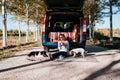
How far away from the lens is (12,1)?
38.5 meters

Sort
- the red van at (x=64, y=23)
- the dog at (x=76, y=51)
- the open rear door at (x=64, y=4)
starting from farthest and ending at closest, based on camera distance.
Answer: the open rear door at (x=64, y=4)
the red van at (x=64, y=23)
the dog at (x=76, y=51)

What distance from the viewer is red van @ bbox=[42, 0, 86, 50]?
15.8 metres

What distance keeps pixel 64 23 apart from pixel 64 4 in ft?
4.00

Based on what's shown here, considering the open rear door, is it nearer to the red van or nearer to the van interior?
the red van

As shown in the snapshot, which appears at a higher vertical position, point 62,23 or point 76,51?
point 62,23

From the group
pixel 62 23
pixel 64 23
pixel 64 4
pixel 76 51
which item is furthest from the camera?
pixel 62 23

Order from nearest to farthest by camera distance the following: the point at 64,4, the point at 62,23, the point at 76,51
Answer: the point at 76,51 → the point at 64,4 → the point at 62,23

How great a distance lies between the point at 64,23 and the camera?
58.5 ft

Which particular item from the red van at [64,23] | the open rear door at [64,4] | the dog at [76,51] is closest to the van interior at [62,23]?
the red van at [64,23]

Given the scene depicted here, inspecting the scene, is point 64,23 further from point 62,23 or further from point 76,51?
point 76,51

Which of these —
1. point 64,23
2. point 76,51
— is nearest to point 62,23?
point 64,23

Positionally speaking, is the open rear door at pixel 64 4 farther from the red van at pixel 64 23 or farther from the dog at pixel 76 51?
the dog at pixel 76 51

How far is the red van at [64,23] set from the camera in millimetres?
15836

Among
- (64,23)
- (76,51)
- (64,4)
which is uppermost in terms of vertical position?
(64,4)
